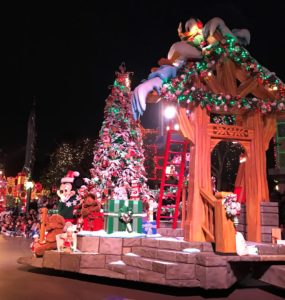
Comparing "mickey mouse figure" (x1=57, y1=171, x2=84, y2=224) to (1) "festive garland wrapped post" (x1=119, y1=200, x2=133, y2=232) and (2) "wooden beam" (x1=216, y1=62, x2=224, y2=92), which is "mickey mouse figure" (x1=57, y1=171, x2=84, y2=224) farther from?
(2) "wooden beam" (x1=216, y1=62, x2=224, y2=92)

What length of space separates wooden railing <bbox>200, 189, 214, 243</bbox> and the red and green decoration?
1946 millimetres

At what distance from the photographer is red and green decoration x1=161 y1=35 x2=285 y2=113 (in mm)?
7102

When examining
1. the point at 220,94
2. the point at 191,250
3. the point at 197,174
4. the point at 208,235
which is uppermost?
the point at 220,94

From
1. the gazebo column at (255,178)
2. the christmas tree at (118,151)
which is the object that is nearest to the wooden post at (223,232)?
the gazebo column at (255,178)

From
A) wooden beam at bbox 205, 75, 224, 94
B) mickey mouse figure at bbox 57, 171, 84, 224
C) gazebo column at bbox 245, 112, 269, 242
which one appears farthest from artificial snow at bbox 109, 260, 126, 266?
wooden beam at bbox 205, 75, 224, 94

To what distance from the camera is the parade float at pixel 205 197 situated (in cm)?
597

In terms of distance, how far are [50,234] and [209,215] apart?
3.51 meters

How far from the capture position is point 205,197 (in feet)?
22.5

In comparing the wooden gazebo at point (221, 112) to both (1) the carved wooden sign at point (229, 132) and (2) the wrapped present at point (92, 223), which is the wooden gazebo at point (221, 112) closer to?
(1) the carved wooden sign at point (229, 132)

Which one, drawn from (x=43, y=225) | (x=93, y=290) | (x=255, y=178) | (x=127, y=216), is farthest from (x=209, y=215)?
(x=43, y=225)

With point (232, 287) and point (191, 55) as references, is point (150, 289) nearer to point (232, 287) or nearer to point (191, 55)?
point (232, 287)

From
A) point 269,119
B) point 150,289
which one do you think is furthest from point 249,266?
point 269,119

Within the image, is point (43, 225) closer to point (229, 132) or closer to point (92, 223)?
point (92, 223)

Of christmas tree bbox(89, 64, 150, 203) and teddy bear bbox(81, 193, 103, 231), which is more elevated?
christmas tree bbox(89, 64, 150, 203)
